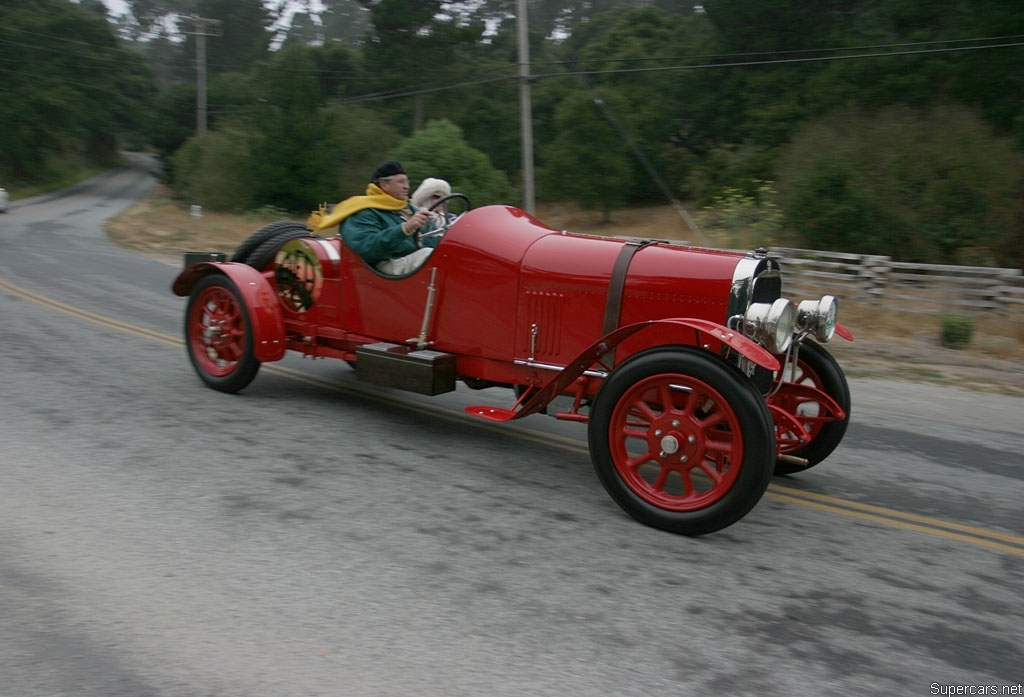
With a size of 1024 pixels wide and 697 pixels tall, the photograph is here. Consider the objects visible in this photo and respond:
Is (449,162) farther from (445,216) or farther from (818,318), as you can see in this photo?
(818,318)

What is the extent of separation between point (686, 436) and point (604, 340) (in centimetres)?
72

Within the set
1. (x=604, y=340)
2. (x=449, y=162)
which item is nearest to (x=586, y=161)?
(x=449, y=162)

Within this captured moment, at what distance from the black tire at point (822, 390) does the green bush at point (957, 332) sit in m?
7.06

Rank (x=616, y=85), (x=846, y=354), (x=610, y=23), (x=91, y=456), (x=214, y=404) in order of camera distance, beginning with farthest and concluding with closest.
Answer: (x=610, y=23)
(x=616, y=85)
(x=846, y=354)
(x=214, y=404)
(x=91, y=456)

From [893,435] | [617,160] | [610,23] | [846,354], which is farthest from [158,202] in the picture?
[893,435]

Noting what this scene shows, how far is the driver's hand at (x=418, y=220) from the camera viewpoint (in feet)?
19.1

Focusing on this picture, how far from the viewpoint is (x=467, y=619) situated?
136 inches

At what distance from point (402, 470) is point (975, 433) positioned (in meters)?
4.50

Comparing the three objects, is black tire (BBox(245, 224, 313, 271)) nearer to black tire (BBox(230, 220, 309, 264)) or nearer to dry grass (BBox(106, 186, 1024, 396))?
black tire (BBox(230, 220, 309, 264))

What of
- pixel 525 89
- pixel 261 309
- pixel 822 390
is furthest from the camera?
pixel 525 89

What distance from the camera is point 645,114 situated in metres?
41.6

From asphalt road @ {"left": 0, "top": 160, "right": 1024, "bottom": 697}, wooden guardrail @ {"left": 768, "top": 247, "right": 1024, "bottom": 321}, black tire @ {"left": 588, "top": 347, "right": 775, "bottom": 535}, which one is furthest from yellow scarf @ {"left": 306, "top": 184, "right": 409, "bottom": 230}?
wooden guardrail @ {"left": 768, "top": 247, "right": 1024, "bottom": 321}

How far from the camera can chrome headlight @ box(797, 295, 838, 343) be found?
4848mm

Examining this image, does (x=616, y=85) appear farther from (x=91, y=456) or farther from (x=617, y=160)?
(x=91, y=456)
